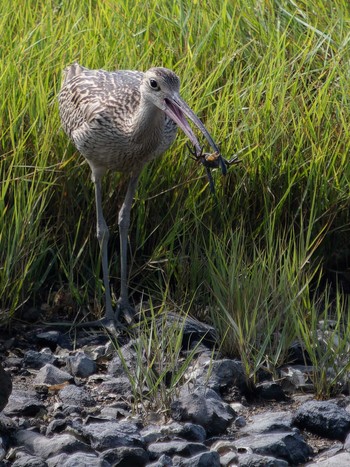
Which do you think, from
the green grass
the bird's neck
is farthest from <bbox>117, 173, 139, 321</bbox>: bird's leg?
the bird's neck

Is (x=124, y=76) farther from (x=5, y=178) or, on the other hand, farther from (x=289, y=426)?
(x=289, y=426)

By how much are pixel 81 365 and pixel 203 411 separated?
0.72 meters

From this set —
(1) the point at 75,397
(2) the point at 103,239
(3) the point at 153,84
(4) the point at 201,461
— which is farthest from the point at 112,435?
(3) the point at 153,84

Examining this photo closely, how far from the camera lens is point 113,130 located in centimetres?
501

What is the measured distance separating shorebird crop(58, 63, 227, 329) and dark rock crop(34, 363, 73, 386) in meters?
0.53

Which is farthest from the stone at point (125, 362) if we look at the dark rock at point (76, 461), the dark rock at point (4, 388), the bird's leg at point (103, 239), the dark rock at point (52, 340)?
the dark rock at point (76, 461)

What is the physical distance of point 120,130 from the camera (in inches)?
197

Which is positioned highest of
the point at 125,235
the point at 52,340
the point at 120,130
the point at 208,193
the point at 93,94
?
the point at 93,94

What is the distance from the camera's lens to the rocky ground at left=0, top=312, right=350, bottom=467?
12.4 feet

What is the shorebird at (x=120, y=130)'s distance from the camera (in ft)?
16.1

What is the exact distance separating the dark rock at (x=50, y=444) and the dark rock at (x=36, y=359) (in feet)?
2.37

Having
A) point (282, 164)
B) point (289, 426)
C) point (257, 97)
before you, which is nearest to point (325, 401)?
point (289, 426)

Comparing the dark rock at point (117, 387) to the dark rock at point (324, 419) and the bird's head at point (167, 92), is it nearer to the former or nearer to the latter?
the dark rock at point (324, 419)

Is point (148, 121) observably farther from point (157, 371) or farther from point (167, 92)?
point (157, 371)
